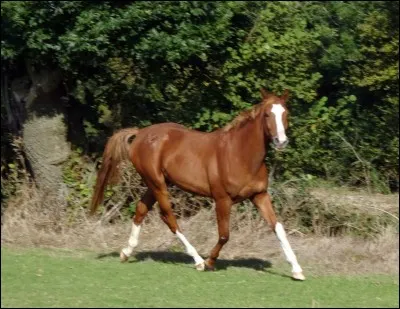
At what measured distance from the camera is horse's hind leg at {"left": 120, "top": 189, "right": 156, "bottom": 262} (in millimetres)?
12320

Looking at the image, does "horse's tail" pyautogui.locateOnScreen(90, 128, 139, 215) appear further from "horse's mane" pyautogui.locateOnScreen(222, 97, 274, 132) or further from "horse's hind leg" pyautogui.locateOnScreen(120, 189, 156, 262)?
"horse's mane" pyautogui.locateOnScreen(222, 97, 274, 132)

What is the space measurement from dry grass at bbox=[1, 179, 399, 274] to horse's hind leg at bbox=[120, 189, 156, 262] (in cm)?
107

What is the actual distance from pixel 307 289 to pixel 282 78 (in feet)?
18.2

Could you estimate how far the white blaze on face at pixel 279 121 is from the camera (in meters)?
11.0

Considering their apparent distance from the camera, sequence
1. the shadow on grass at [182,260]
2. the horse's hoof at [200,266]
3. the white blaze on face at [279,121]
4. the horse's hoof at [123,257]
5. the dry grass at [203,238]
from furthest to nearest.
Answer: the dry grass at [203,238] < the horse's hoof at [123,257] < the shadow on grass at [182,260] < the horse's hoof at [200,266] < the white blaze on face at [279,121]

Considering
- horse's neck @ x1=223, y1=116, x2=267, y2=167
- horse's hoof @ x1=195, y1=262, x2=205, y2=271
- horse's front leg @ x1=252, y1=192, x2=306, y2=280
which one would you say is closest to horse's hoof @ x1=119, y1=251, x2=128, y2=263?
horse's hoof @ x1=195, y1=262, x2=205, y2=271

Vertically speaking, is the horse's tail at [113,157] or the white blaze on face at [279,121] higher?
the white blaze on face at [279,121]

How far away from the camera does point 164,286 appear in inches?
405

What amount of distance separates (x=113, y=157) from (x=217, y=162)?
A: 1.78 meters

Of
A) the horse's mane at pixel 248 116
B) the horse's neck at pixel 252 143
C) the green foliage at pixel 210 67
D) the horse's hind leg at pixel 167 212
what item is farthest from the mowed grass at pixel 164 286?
the green foliage at pixel 210 67

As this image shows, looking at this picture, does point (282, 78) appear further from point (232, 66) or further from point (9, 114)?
point (9, 114)

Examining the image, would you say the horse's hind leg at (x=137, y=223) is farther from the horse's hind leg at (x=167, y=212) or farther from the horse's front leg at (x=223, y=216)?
the horse's front leg at (x=223, y=216)

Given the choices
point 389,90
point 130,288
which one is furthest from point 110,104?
point 130,288

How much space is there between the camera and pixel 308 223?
1455 cm
